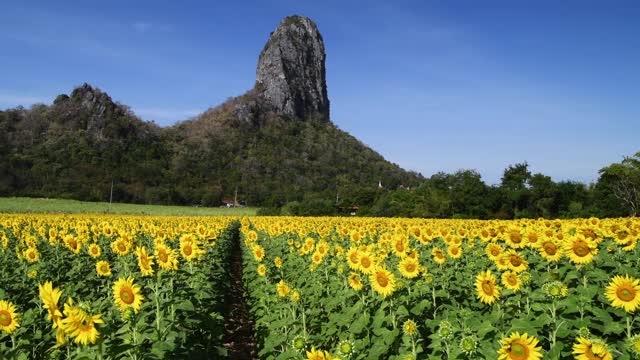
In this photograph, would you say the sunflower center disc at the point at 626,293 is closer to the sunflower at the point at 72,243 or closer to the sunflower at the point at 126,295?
the sunflower at the point at 126,295

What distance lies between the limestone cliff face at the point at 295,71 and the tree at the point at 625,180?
88305 mm

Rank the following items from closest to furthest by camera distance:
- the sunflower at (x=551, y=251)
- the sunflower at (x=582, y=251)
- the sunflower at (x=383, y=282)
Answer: the sunflower at (x=383, y=282)
the sunflower at (x=582, y=251)
the sunflower at (x=551, y=251)

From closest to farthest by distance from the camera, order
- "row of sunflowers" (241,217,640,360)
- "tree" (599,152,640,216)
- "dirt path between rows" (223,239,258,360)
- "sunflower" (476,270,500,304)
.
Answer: "row of sunflowers" (241,217,640,360) < "sunflower" (476,270,500,304) < "dirt path between rows" (223,239,258,360) < "tree" (599,152,640,216)

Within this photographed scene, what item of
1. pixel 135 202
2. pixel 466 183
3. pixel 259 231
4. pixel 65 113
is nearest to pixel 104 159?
pixel 135 202

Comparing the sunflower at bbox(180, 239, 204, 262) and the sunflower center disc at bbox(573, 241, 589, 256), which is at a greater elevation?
the sunflower center disc at bbox(573, 241, 589, 256)

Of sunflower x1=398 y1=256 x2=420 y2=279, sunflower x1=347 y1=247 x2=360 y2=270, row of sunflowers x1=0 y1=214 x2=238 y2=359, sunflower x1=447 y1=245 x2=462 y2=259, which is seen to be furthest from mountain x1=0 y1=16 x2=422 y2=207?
sunflower x1=398 y1=256 x2=420 y2=279

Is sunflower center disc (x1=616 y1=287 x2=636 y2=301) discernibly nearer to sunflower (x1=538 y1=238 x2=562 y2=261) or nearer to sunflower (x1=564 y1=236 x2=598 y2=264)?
sunflower (x1=564 y1=236 x2=598 y2=264)

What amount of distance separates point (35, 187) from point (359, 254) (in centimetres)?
6553

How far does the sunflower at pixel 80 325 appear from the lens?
3.34m

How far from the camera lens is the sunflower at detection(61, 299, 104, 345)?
10.9 ft

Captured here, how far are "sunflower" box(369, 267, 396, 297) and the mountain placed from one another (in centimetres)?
4979

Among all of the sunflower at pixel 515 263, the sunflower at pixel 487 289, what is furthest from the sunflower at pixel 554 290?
the sunflower at pixel 515 263

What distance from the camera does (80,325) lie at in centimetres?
339

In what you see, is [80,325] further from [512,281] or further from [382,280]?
[512,281]
